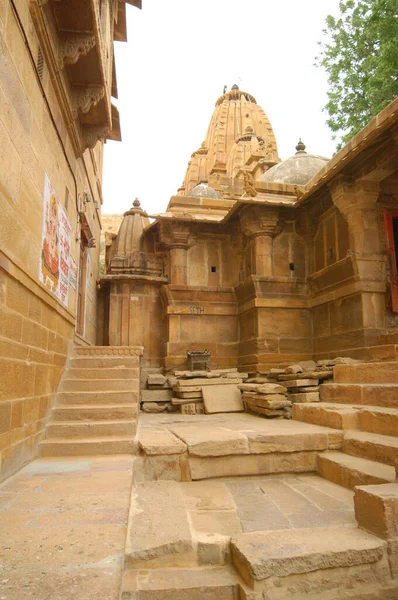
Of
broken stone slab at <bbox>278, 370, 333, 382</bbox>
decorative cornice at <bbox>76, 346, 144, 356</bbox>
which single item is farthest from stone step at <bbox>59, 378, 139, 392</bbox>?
broken stone slab at <bbox>278, 370, 333, 382</bbox>

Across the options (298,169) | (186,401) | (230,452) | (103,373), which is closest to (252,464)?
(230,452)

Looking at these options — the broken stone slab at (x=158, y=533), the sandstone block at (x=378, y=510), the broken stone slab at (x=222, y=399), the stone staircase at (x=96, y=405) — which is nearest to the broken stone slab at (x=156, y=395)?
the broken stone slab at (x=222, y=399)

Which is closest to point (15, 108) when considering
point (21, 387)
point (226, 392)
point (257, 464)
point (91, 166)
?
point (21, 387)

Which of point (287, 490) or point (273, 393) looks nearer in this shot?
point (287, 490)

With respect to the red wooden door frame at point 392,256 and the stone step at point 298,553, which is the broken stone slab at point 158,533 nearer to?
the stone step at point 298,553

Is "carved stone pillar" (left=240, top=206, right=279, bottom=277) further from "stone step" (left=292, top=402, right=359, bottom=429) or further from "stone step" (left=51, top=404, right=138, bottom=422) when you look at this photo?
"stone step" (left=51, top=404, right=138, bottom=422)

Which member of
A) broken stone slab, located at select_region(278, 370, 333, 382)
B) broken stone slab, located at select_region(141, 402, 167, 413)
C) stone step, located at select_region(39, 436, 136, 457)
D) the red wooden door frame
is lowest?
stone step, located at select_region(39, 436, 136, 457)

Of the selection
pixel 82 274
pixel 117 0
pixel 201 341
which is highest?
pixel 117 0

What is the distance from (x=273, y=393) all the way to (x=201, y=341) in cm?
360

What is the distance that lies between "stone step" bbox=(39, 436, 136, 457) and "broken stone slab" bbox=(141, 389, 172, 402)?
346 centimetres

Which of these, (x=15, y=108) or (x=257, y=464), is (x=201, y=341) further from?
(x=15, y=108)

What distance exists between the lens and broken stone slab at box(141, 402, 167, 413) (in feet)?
24.2

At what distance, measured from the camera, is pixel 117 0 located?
8.70 metres

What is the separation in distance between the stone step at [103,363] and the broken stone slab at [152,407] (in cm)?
182
